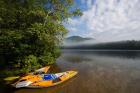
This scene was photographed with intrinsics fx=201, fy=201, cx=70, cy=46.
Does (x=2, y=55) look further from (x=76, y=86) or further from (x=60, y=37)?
(x=76, y=86)

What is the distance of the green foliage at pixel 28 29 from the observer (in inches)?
1100

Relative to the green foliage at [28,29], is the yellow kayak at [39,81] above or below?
below

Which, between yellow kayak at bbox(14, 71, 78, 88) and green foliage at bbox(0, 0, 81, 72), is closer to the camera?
yellow kayak at bbox(14, 71, 78, 88)

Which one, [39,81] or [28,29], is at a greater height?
[28,29]

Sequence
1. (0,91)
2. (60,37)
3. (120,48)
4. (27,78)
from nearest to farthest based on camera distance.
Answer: (0,91)
(27,78)
(60,37)
(120,48)

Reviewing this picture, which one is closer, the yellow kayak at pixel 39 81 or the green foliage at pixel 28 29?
the yellow kayak at pixel 39 81

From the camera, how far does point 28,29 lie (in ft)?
91.9

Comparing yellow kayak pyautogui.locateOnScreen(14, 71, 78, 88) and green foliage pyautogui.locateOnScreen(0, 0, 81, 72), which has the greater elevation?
green foliage pyautogui.locateOnScreen(0, 0, 81, 72)

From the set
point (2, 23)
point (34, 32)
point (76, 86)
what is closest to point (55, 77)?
point (76, 86)

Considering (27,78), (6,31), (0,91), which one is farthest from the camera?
(6,31)

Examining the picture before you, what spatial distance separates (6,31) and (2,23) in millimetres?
1576

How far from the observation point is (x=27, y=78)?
23750 mm

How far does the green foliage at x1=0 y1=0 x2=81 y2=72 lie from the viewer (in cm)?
2794

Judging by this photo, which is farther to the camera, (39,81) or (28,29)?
(28,29)
